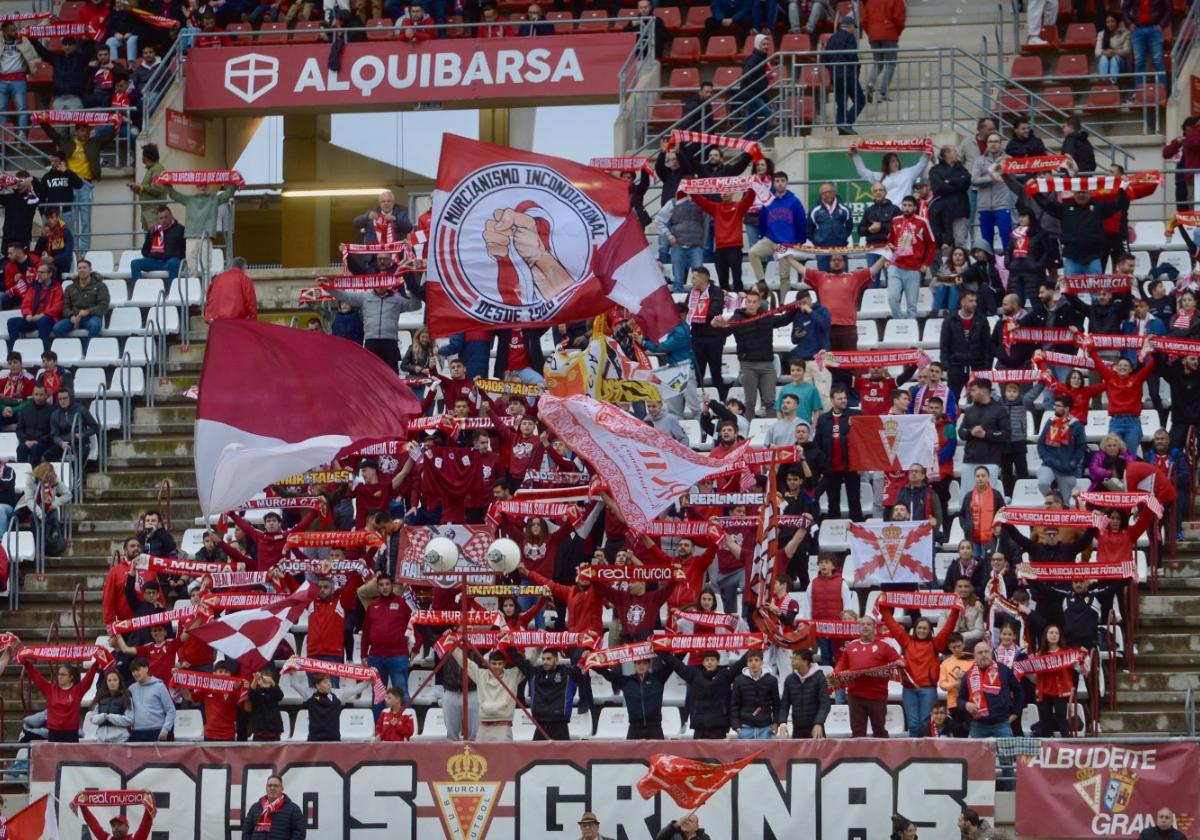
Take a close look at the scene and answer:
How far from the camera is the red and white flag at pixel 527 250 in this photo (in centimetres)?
2664

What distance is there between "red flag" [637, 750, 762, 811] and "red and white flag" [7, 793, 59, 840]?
5147 mm

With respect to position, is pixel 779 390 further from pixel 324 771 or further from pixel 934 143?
pixel 324 771

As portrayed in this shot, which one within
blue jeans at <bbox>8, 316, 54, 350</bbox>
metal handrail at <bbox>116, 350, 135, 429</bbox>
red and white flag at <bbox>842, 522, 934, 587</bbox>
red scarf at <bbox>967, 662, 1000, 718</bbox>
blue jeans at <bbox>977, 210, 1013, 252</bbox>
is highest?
blue jeans at <bbox>977, 210, 1013, 252</bbox>

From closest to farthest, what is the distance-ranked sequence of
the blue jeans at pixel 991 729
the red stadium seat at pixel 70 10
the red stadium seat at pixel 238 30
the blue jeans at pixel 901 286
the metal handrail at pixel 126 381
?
the blue jeans at pixel 991 729 → the blue jeans at pixel 901 286 → the metal handrail at pixel 126 381 → the red stadium seat at pixel 238 30 → the red stadium seat at pixel 70 10

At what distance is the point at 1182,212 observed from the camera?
3195 cm

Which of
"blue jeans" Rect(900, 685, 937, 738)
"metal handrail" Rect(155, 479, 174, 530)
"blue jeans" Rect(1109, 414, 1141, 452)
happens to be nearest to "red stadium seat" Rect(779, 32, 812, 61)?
"blue jeans" Rect(1109, 414, 1141, 452)

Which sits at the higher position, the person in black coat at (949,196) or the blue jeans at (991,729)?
the person in black coat at (949,196)

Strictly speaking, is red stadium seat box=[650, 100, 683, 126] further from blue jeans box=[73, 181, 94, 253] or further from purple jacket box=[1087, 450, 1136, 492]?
purple jacket box=[1087, 450, 1136, 492]

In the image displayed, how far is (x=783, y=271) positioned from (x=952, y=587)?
312 inches

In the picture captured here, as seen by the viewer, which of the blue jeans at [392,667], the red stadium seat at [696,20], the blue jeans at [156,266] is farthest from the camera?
the red stadium seat at [696,20]

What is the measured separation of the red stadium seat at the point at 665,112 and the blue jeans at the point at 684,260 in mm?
4888

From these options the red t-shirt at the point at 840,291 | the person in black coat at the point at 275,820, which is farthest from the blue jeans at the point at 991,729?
the red t-shirt at the point at 840,291

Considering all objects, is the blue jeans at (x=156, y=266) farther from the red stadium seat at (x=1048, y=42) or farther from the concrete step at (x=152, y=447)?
the red stadium seat at (x=1048, y=42)

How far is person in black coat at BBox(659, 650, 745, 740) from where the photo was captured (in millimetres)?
24250
